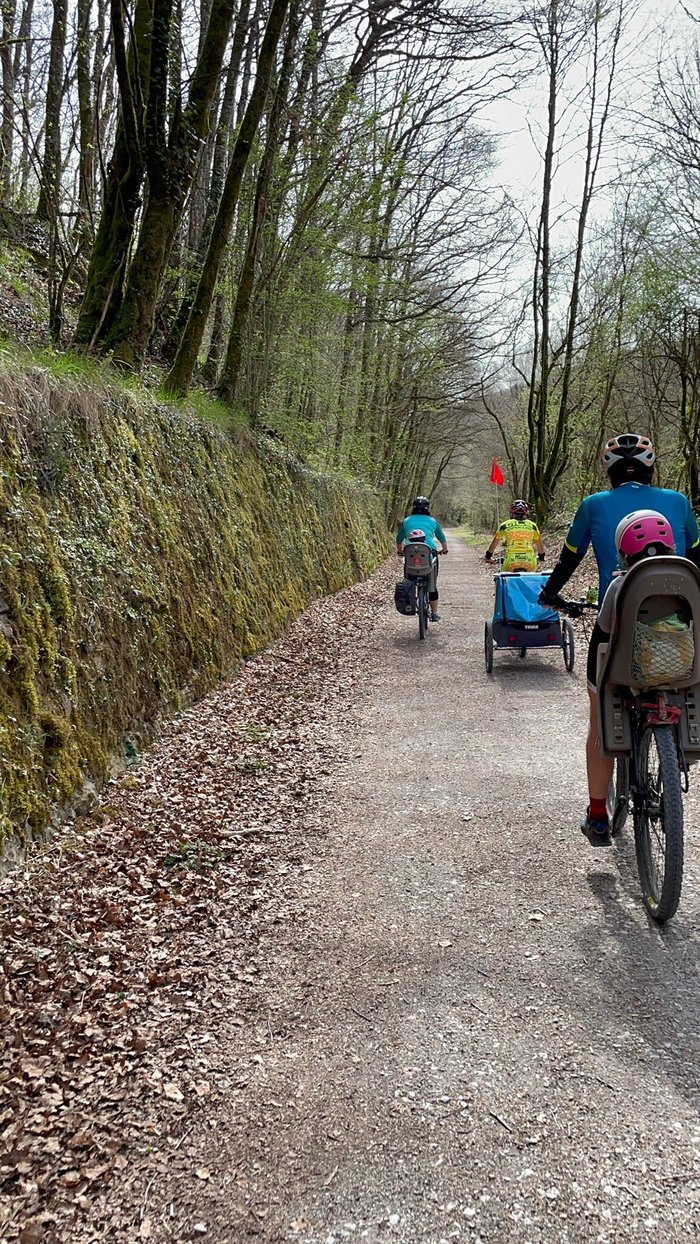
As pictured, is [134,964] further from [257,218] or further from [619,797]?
[257,218]

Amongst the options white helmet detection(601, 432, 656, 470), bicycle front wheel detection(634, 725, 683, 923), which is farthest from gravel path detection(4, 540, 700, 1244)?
white helmet detection(601, 432, 656, 470)

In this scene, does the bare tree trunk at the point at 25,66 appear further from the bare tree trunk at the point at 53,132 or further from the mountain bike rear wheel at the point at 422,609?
the mountain bike rear wheel at the point at 422,609

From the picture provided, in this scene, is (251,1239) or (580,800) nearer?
(251,1239)

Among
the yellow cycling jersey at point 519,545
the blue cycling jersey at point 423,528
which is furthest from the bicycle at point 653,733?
the blue cycling jersey at point 423,528

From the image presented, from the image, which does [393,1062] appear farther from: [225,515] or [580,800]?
[225,515]

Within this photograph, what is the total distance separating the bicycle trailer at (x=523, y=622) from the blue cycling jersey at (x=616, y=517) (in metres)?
4.70

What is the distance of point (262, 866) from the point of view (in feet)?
14.5

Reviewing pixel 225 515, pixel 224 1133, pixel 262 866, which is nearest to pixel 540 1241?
pixel 224 1133

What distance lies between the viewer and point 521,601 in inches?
355

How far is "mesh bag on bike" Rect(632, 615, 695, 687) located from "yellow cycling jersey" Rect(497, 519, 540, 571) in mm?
7072

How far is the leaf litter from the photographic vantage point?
2373 mm

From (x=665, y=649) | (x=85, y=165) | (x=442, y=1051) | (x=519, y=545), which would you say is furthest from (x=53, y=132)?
(x=442, y=1051)

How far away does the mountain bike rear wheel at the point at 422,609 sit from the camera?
1126 centimetres

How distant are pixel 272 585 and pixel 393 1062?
8.80 meters
